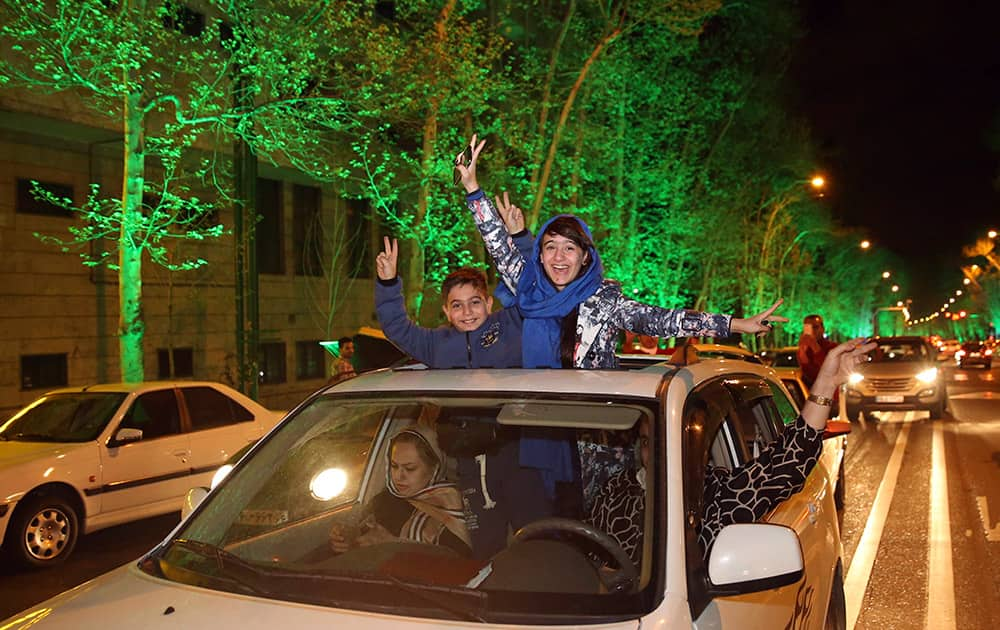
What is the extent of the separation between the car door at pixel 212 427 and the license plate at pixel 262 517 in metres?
5.92

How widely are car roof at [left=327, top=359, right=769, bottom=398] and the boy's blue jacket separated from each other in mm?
779

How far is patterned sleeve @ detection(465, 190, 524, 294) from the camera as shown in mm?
4520

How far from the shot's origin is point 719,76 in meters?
28.3

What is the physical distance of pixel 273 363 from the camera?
78.0ft

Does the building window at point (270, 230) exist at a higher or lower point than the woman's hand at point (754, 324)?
higher

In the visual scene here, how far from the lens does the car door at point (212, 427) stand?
9.12 meters

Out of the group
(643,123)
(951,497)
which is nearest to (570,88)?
(643,123)

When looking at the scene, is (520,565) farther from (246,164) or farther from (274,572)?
(246,164)

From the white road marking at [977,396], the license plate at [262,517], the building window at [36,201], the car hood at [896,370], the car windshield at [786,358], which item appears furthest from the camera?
the white road marking at [977,396]

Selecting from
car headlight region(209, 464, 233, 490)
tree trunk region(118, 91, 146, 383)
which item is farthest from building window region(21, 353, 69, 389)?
car headlight region(209, 464, 233, 490)

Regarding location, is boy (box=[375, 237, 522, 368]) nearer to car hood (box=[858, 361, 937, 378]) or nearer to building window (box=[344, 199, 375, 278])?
car hood (box=[858, 361, 937, 378])

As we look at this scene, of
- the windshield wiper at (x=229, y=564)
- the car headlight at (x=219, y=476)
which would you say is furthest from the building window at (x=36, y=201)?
the windshield wiper at (x=229, y=564)

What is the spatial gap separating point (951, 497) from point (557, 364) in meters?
8.17

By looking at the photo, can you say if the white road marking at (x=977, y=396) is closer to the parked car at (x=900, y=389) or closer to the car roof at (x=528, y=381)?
the parked car at (x=900, y=389)
